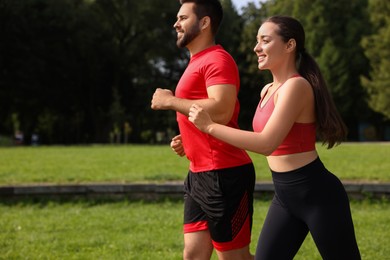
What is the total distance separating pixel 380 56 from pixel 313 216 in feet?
137

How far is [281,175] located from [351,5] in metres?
49.4

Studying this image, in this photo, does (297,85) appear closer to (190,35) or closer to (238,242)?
(190,35)

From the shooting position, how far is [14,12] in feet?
136

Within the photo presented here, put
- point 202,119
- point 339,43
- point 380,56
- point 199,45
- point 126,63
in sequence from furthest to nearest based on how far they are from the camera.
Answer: point 339,43 → point 126,63 → point 380,56 → point 199,45 → point 202,119

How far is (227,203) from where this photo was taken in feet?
11.3

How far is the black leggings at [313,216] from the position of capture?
3.03m

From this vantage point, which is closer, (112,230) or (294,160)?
(294,160)

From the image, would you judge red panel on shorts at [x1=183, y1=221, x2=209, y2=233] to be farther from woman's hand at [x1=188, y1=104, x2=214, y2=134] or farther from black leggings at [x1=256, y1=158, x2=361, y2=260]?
woman's hand at [x1=188, y1=104, x2=214, y2=134]

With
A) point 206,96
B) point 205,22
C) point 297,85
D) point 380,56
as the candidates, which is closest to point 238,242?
point 206,96

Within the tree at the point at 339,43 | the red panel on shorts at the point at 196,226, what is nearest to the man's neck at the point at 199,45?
the red panel on shorts at the point at 196,226

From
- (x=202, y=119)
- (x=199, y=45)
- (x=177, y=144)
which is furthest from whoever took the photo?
(x=177, y=144)

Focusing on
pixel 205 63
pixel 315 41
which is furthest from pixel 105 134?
pixel 205 63

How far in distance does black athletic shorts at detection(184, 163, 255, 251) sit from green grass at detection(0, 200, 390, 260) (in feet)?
7.71

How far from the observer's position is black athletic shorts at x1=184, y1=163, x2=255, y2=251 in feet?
11.3
